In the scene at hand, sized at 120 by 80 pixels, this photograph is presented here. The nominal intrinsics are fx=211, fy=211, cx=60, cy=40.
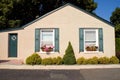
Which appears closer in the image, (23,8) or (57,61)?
(57,61)

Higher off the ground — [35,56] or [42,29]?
[42,29]

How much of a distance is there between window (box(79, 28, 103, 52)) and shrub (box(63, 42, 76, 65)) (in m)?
1.13

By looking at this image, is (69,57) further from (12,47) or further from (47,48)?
(12,47)

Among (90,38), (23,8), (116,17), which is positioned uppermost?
(23,8)

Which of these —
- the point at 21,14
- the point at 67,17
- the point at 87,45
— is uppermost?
the point at 21,14

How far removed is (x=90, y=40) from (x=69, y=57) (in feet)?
8.05

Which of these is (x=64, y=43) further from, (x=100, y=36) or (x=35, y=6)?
(x=35, y=6)

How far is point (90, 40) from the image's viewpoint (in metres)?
17.1

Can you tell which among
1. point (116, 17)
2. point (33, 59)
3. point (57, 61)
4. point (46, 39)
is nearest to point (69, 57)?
point (57, 61)

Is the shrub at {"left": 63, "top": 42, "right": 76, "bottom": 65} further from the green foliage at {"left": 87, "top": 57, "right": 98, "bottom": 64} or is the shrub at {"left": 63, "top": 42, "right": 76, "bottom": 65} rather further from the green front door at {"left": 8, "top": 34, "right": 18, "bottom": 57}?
the green front door at {"left": 8, "top": 34, "right": 18, "bottom": 57}

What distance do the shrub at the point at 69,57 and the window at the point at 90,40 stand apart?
1131 millimetres

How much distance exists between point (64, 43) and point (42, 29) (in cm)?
213

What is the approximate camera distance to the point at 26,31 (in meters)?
17.3

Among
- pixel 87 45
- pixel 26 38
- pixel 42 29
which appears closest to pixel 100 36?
pixel 87 45
